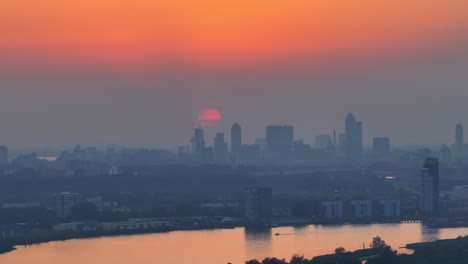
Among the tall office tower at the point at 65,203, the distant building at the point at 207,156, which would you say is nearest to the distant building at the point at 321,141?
the distant building at the point at 207,156

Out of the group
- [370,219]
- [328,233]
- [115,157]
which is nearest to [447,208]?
[370,219]

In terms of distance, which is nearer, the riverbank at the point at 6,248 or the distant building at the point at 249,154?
the riverbank at the point at 6,248

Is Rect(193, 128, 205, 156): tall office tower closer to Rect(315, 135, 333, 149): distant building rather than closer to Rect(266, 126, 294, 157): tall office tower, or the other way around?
Rect(266, 126, 294, 157): tall office tower

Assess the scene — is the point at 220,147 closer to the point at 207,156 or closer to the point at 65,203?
the point at 207,156

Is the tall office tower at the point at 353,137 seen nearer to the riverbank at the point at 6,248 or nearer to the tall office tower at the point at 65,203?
the tall office tower at the point at 65,203

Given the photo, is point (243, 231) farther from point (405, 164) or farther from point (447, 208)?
point (405, 164)

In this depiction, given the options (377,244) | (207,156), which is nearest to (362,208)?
(377,244)
